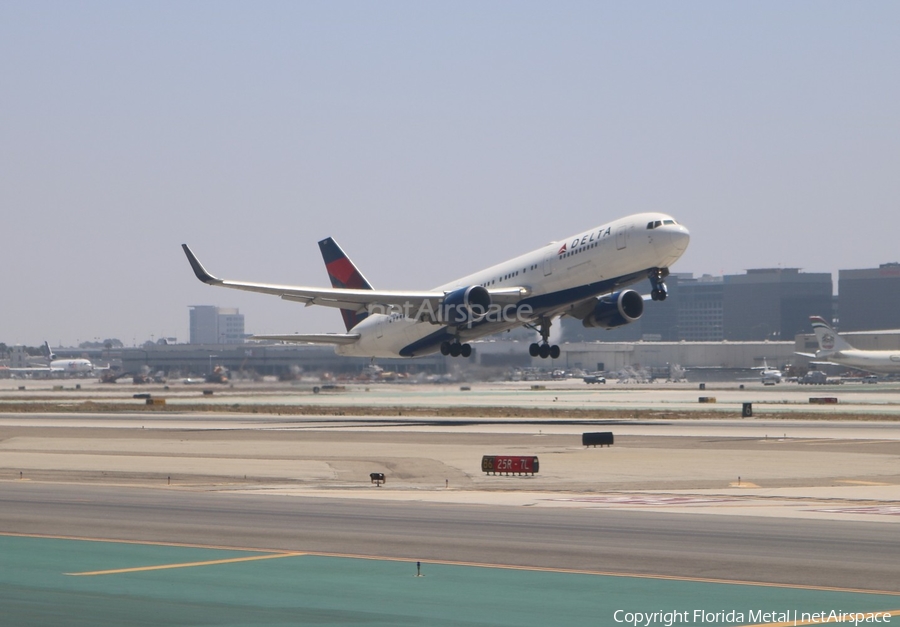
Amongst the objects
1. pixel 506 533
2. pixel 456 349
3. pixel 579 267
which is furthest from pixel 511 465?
pixel 456 349

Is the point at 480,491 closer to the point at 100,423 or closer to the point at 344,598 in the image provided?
the point at 344,598

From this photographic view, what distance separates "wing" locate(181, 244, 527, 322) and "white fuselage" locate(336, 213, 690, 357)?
115 cm

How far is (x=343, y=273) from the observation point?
72.2m

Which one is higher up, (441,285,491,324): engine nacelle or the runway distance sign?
(441,285,491,324): engine nacelle

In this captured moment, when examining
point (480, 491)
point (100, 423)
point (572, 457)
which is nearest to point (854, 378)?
point (100, 423)

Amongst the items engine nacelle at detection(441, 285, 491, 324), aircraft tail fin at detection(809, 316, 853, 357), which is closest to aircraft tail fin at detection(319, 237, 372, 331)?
engine nacelle at detection(441, 285, 491, 324)

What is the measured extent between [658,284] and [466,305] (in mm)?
10212

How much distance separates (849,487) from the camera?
Result: 1067 inches

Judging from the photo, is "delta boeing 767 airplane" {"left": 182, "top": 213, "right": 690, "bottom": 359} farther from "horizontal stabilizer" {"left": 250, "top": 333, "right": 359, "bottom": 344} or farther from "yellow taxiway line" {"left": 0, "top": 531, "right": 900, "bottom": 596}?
"yellow taxiway line" {"left": 0, "top": 531, "right": 900, "bottom": 596}

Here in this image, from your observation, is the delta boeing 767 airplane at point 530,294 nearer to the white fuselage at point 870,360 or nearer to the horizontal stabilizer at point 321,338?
the horizontal stabilizer at point 321,338

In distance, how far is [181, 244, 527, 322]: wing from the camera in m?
58.0

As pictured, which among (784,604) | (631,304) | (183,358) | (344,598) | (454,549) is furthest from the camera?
(183,358)

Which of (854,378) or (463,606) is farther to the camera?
(854,378)

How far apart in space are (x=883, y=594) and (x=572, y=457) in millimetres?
23956
